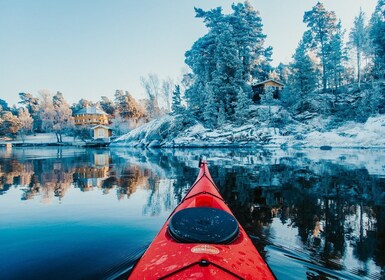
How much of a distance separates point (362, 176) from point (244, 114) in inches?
1144

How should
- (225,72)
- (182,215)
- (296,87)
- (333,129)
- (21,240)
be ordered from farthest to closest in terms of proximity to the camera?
1. (225,72)
2. (296,87)
3. (333,129)
4. (21,240)
5. (182,215)

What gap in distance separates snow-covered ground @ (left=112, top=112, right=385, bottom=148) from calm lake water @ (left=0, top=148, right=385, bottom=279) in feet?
71.5

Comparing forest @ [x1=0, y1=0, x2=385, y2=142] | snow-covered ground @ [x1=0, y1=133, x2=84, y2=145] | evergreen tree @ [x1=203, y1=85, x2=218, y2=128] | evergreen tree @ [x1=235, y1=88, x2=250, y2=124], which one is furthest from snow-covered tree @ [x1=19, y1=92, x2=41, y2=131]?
evergreen tree @ [x1=235, y1=88, x2=250, y2=124]

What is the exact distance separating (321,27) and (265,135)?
85.4ft

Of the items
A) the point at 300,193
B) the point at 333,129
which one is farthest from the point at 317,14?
the point at 300,193

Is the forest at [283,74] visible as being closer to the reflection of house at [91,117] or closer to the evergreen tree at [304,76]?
the evergreen tree at [304,76]

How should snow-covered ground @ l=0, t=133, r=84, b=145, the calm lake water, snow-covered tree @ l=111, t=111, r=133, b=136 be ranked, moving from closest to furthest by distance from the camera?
1. the calm lake water
2. snow-covered tree @ l=111, t=111, r=133, b=136
3. snow-covered ground @ l=0, t=133, r=84, b=145

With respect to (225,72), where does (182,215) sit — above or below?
below

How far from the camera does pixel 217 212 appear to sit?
3.58 meters

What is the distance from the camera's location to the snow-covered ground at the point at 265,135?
3010 centimetres

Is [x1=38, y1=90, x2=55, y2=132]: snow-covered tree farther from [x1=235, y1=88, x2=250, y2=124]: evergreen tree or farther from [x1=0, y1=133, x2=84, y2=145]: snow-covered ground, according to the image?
[x1=235, y1=88, x2=250, y2=124]: evergreen tree

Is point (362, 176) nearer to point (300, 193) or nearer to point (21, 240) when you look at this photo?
point (300, 193)

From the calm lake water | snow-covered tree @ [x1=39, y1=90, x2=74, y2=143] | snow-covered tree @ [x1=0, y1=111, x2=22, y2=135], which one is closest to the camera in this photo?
the calm lake water

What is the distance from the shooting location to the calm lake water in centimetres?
425
